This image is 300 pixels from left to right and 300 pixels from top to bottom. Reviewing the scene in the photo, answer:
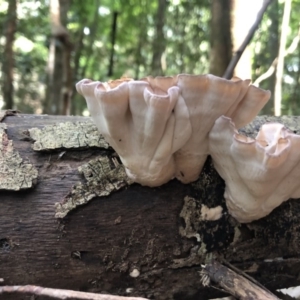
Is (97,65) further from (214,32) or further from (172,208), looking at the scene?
(172,208)

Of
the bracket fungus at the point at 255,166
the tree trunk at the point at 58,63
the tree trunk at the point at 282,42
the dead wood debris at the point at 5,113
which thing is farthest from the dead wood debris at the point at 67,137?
the tree trunk at the point at 282,42

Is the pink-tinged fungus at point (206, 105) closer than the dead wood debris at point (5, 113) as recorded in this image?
Yes

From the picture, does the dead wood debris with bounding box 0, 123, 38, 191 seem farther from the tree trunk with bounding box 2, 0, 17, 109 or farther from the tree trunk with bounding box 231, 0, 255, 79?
the tree trunk with bounding box 2, 0, 17, 109

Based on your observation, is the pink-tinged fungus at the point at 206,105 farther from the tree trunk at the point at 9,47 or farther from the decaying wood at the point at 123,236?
the tree trunk at the point at 9,47

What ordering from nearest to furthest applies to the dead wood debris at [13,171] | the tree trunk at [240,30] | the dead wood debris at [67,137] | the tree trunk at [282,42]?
the dead wood debris at [13,171] → the dead wood debris at [67,137] → the tree trunk at [240,30] → the tree trunk at [282,42]

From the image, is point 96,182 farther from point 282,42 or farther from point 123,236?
point 282,42

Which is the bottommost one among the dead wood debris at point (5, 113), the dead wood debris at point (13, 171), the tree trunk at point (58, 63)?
the tree trunk at point (58, 63)
